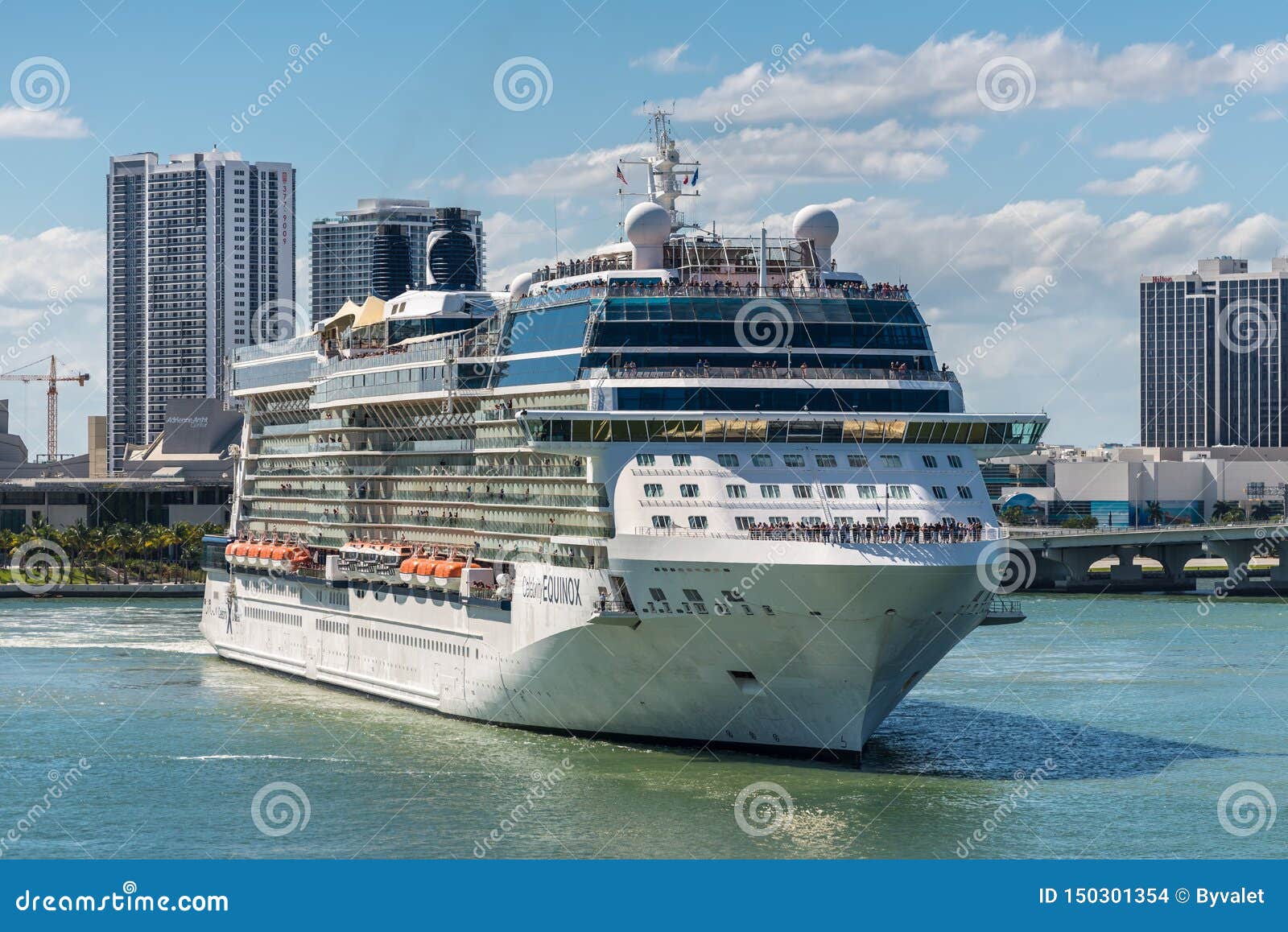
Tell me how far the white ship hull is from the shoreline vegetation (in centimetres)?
7229

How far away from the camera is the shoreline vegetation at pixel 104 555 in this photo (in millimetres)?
116188

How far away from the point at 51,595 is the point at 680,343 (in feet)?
239

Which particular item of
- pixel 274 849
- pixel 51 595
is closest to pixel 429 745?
pixel 274 849

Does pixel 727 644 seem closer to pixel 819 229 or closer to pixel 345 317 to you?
pixel 819 229

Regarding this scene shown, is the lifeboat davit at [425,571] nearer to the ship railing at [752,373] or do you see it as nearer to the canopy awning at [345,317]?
the ship railing at [752,373]

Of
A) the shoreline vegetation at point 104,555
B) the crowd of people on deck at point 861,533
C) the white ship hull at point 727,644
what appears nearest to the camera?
the white ship hull at point 727,644

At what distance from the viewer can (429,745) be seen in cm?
4675

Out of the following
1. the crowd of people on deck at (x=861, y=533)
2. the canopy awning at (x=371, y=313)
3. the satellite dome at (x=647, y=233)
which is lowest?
the crowd of people on deck at (x=861, y=533)

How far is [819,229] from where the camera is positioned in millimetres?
48375

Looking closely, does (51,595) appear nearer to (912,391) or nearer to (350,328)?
(350,328)

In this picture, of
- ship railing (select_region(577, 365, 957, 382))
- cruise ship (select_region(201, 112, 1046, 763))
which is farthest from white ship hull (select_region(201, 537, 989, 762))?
ship railing (select_region(577, 365, 957, 382))

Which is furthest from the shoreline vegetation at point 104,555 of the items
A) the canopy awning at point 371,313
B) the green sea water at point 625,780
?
the canopy awning at point 371,313

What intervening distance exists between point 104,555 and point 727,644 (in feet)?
285

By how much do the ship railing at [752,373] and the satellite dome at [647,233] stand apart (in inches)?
177
